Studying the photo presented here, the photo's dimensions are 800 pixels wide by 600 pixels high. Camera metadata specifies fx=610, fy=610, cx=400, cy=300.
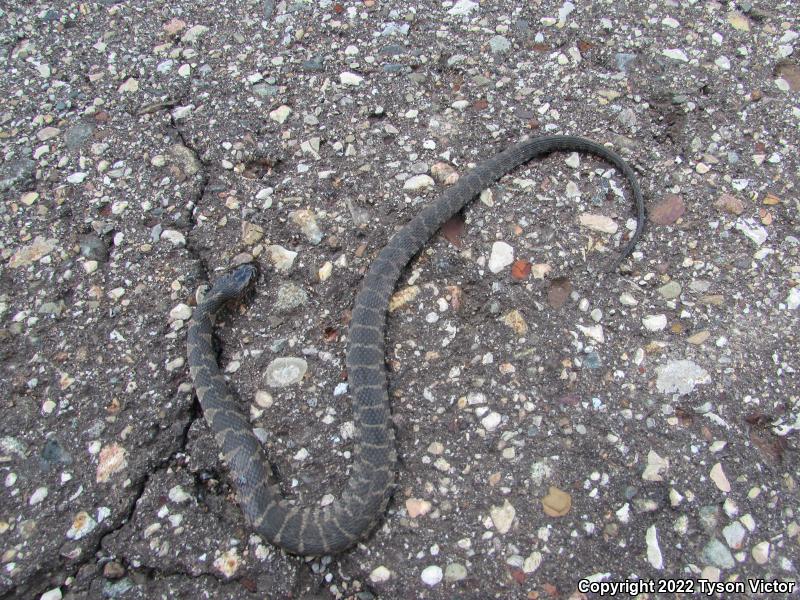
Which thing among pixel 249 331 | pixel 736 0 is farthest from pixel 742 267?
pixel 249 331

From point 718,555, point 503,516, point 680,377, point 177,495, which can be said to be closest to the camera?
point 718,555

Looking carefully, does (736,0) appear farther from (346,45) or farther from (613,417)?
(613,417)

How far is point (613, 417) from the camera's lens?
330 cm

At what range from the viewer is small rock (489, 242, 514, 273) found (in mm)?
3851

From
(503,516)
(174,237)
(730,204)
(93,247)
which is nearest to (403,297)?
(503,516)

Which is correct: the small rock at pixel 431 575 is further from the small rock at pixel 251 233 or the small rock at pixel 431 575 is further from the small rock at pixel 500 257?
the small rock at pixel 251 233

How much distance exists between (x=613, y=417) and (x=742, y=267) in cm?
137

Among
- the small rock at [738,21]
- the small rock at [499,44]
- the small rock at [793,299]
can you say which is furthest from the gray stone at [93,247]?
A: the small rock at [738,21]

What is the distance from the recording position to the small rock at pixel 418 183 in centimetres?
420

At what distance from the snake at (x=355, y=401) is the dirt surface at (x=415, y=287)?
0.09 m

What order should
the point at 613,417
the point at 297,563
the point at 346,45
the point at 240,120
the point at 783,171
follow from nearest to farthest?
the point at 297,563
the point at 613,417
the point at 783,171
the point at 240,120
the point at 346,45

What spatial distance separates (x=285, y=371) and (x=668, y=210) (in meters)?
2.68

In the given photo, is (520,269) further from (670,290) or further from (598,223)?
(670,290)

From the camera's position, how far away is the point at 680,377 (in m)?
3.41
